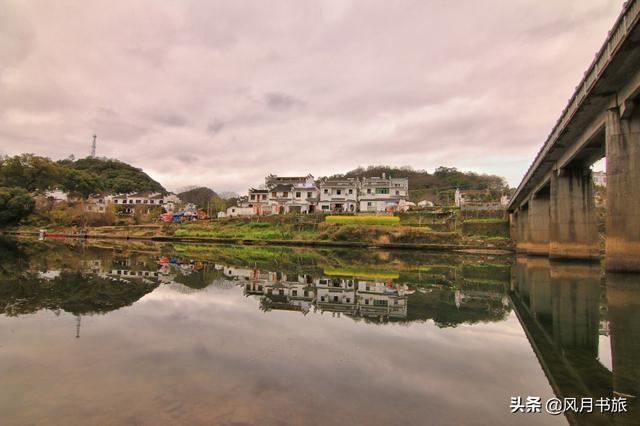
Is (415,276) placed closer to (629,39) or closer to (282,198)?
(629,39)

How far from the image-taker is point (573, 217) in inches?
1035

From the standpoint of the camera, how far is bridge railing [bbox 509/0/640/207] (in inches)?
508

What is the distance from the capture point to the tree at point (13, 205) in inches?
2309

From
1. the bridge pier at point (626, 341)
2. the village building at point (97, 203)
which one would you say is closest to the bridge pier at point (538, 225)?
the bridge pier at point (626, 341)

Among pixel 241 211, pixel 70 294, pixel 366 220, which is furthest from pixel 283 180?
pixel 70 294

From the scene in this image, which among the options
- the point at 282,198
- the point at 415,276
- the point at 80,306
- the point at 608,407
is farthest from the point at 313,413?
the point at 282,198

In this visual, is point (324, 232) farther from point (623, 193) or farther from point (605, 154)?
point (623, 193)

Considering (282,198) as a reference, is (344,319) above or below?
below

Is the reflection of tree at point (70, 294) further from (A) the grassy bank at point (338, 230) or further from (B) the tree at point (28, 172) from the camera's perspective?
(B) the tree at point (28, 172)

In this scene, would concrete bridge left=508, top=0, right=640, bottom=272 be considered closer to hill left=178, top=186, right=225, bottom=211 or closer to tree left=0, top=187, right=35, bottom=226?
tree left=0, top=187, right=35, bottom=226

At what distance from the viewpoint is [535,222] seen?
34375mm

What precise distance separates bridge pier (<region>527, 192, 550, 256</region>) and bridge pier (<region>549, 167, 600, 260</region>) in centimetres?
701

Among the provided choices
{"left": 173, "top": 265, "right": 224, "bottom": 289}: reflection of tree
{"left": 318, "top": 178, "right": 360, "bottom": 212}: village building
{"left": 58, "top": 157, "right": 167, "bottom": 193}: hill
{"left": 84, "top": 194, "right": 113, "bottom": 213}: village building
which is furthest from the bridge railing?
{"left": 58, "top": 157, "right": 167, "bottom": 193}: hill

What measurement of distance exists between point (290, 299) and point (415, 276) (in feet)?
27.5
